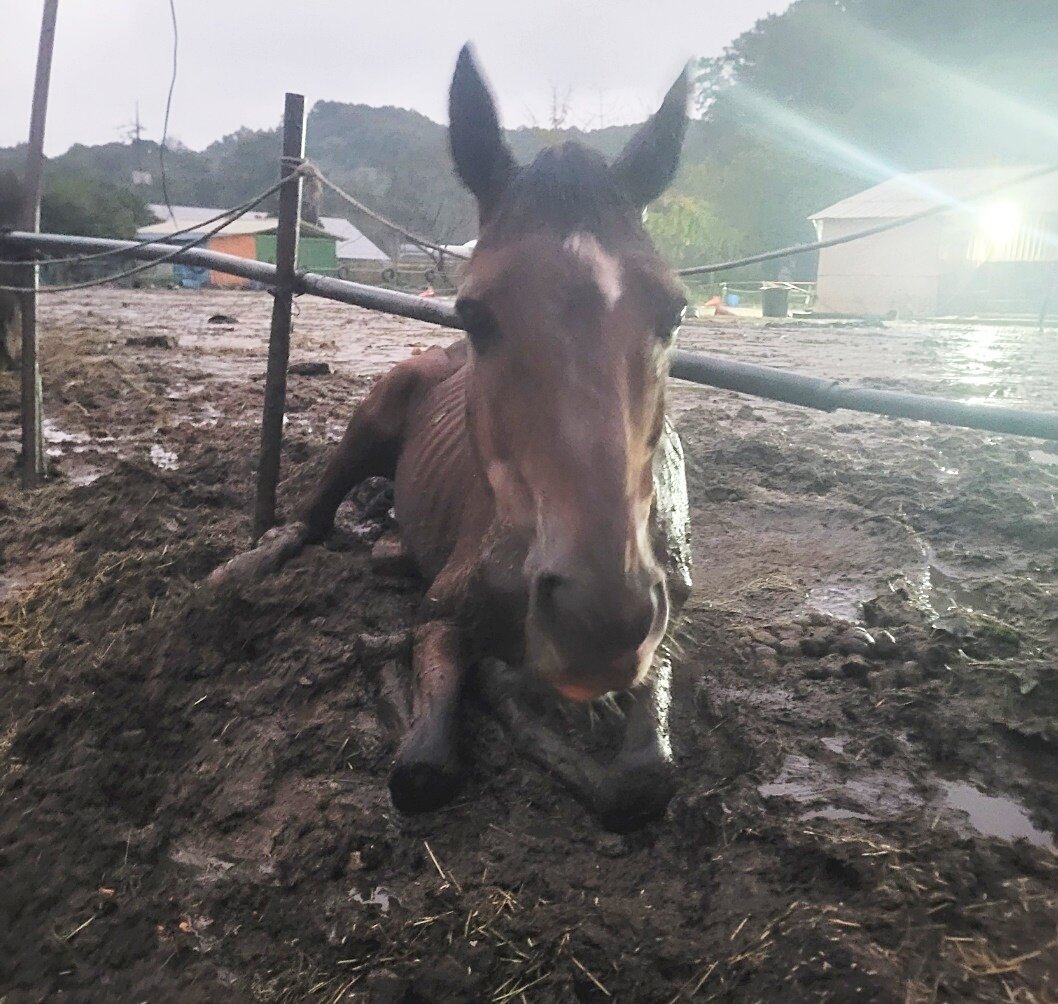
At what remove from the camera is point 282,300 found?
3.85 m

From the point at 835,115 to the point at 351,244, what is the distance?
3224 centimetres

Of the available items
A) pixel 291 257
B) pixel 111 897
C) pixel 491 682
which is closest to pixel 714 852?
pixel 491 682

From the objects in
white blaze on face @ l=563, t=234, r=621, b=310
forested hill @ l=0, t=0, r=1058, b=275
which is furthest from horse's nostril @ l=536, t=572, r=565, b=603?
forested hill @ l=0, t=0, r=1058, b=275

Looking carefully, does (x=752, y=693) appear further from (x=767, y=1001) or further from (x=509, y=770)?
(x=767, y=1001)

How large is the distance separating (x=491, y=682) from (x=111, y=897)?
112 centimetres

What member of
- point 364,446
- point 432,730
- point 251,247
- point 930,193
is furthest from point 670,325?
point 251,247

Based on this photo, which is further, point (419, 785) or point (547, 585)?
point (419, 785)

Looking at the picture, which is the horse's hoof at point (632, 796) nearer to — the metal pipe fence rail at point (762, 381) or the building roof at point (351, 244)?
the metal pipe fence rail at point (762, 381)

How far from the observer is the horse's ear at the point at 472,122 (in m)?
2.24

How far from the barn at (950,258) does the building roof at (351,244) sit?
2539 centimetres

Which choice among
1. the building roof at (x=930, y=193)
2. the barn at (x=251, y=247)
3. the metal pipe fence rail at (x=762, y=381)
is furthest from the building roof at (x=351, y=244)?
the metal pipe fence rail at (x=762, y=381)

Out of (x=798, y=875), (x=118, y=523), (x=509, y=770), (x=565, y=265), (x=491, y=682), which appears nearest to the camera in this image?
(x=565, y=265)

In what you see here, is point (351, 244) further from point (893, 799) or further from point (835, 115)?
point (893, 799)

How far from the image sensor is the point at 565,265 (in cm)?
185
